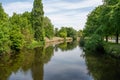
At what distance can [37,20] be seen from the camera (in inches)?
3083

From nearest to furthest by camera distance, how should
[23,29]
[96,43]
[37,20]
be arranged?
[96,43] → [23,29] → [37,20]

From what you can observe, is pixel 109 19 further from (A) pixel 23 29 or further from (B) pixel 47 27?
(B) pixel 47 27

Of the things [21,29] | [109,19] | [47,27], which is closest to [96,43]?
[109,19]

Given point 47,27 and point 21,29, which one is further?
point 47,27

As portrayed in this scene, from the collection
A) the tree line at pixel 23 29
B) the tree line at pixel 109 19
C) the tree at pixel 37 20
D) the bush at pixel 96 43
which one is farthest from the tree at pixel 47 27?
the bush at pixel 96 43

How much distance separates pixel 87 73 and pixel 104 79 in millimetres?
4277

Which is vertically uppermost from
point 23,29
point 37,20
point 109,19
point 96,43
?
point 37,20

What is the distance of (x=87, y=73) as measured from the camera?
26.2 meters

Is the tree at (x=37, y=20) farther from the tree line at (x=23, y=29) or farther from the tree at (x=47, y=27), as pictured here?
the tree at (x=47, y=27)

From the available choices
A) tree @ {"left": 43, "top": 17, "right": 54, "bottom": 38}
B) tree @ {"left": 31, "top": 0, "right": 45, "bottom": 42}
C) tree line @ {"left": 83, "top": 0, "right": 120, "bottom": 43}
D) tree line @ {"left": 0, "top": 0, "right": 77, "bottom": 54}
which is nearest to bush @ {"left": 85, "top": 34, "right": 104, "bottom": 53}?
tree line @ {"left": 83, "top": 0, "right": 120, "bottom": 43}

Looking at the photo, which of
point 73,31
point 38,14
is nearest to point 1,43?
point 38,14

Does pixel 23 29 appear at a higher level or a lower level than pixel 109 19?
lower

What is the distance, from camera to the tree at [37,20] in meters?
78.0

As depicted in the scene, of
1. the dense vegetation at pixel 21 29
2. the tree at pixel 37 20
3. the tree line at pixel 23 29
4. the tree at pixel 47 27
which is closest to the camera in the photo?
the dense vegetation at pixel 21 29
